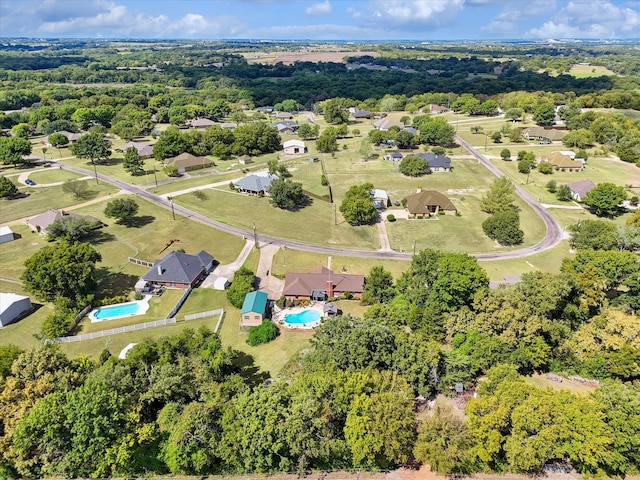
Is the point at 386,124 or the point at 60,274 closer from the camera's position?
the point at 60,274

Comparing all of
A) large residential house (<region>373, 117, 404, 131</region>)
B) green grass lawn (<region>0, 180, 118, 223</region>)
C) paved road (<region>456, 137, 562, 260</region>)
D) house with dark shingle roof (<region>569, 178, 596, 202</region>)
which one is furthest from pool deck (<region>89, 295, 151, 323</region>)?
large residential house (<region>373, 117, 404, 131</region>)

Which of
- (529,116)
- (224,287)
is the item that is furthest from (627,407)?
(529,116)

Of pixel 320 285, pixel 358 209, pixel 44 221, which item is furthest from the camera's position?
pixel 358 209

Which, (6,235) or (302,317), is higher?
(6,235)

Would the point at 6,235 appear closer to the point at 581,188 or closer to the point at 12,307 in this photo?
the point at 12,307

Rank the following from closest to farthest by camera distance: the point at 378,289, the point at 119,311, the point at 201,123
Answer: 1. the point at 119,311
2. the point at 378,289
3. the point at 201,123

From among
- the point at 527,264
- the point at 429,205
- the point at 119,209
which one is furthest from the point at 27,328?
the point at 527,264
